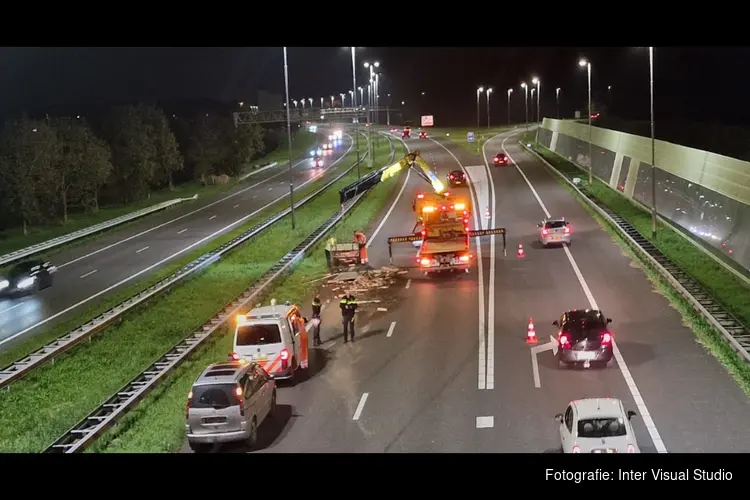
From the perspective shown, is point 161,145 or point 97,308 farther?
point 161,145

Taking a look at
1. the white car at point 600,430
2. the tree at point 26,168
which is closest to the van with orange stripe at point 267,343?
the white car at point 600,430

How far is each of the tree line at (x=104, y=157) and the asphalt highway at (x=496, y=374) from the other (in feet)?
119

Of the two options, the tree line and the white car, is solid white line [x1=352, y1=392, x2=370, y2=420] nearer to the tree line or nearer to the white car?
the white car

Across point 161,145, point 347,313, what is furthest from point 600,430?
point 161,145

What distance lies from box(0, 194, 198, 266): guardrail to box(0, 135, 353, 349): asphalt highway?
2.64 ft

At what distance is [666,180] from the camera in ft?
150

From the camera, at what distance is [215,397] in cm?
1769

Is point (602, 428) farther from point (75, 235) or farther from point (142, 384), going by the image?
point (75, 235)

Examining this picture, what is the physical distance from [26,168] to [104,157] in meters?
9.07

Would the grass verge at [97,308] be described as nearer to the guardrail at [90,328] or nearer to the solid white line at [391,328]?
the guardrail at [90,328]

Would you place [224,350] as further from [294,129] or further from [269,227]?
[294,129]

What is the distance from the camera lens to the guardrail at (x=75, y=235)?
1908 inches

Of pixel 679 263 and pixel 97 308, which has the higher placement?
pixel 679 263

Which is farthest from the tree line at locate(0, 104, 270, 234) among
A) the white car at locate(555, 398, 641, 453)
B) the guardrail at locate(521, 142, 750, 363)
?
the white car at locate(555, 398, 641, 453)
